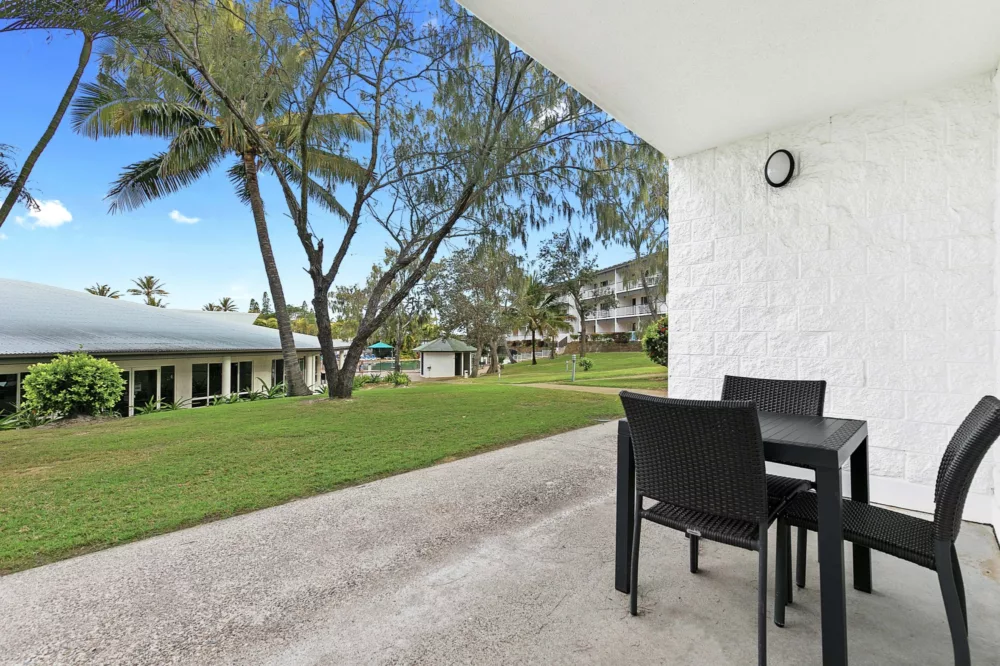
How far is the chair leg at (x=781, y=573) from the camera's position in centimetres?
167

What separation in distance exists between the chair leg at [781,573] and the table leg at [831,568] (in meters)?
0.22

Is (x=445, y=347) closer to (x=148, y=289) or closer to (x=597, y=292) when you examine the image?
(x=597, y=292)

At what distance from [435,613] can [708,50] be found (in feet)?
9.84

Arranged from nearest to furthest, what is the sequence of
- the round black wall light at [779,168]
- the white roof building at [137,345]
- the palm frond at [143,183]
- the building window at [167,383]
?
the round black wall light at [779,168] < the white roof building at [137,345] < the building window at [167,383] < the palm frond at [143,183]

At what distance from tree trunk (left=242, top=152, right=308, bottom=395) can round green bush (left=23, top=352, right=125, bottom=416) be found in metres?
3.31

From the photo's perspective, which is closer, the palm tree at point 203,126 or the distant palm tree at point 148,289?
the palm tree at point 203,126

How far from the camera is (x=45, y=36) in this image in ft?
21.2

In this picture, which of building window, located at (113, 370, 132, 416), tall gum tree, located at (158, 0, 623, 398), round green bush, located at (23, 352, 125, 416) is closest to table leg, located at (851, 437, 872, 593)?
tall gum tree, located at (158, 0, 623, 398)

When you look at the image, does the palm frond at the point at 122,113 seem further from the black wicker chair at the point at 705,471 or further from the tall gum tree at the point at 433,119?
the black wicker chair at the point at 705,471

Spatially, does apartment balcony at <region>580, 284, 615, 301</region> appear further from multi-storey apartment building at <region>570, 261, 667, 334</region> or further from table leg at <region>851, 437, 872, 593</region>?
table leg at <region>851, 437, 872, 593</region>

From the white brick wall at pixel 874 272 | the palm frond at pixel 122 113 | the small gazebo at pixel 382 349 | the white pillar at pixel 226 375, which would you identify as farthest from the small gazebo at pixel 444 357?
the white brick wall at pixel 874 272

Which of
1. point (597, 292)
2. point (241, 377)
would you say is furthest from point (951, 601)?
point (597, 292)

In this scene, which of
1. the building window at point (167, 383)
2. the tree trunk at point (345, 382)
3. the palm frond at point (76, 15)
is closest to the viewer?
the palm frond at point (76, 15)

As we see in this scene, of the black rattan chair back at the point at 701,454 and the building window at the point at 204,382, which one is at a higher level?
the black rattan chair back at the point at 701,454
